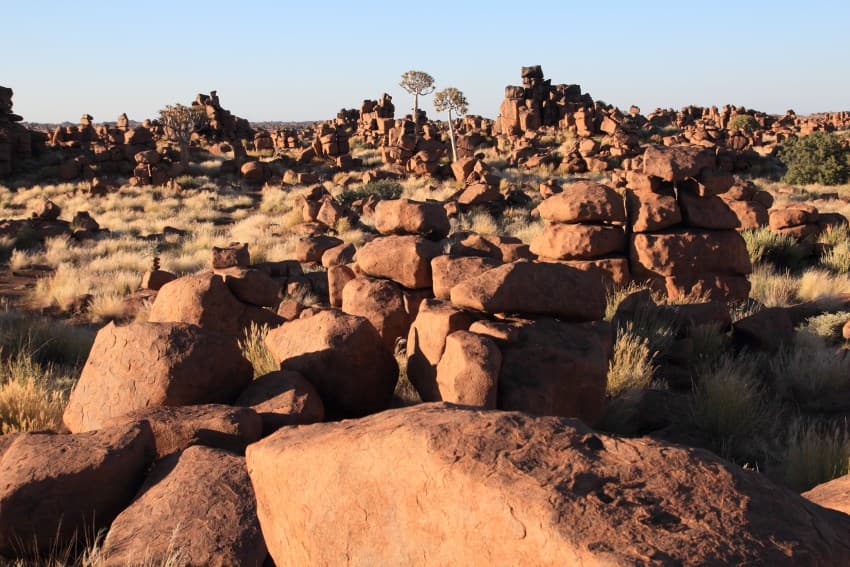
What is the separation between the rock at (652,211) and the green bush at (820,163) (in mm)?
23063

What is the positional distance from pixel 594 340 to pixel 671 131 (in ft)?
157

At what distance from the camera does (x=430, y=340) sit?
592cm

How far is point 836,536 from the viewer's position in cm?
258

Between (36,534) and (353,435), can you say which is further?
(36,534)

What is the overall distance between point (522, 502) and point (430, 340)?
3497 millimetres

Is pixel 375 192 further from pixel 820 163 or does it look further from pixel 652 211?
pixel 820 163

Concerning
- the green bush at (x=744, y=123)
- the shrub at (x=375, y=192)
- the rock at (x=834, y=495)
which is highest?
the green bush at (x=744, y=123)

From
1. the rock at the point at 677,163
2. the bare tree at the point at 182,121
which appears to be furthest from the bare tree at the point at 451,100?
the rock at the point at 677,163

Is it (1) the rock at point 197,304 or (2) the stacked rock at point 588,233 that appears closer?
(1) the rock at point 197,304

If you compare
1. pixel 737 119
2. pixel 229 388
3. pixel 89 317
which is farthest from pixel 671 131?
pixel 229 388

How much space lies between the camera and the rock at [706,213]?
36.0ft

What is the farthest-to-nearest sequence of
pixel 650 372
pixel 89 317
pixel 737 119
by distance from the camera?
pixel 737 119, pixel 89 317, pixel 650 372

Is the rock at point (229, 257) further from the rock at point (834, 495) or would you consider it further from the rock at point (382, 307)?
the rock at point (834, 495)

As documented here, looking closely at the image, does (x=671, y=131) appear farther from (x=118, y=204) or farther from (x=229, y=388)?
(x=229, y=388)
